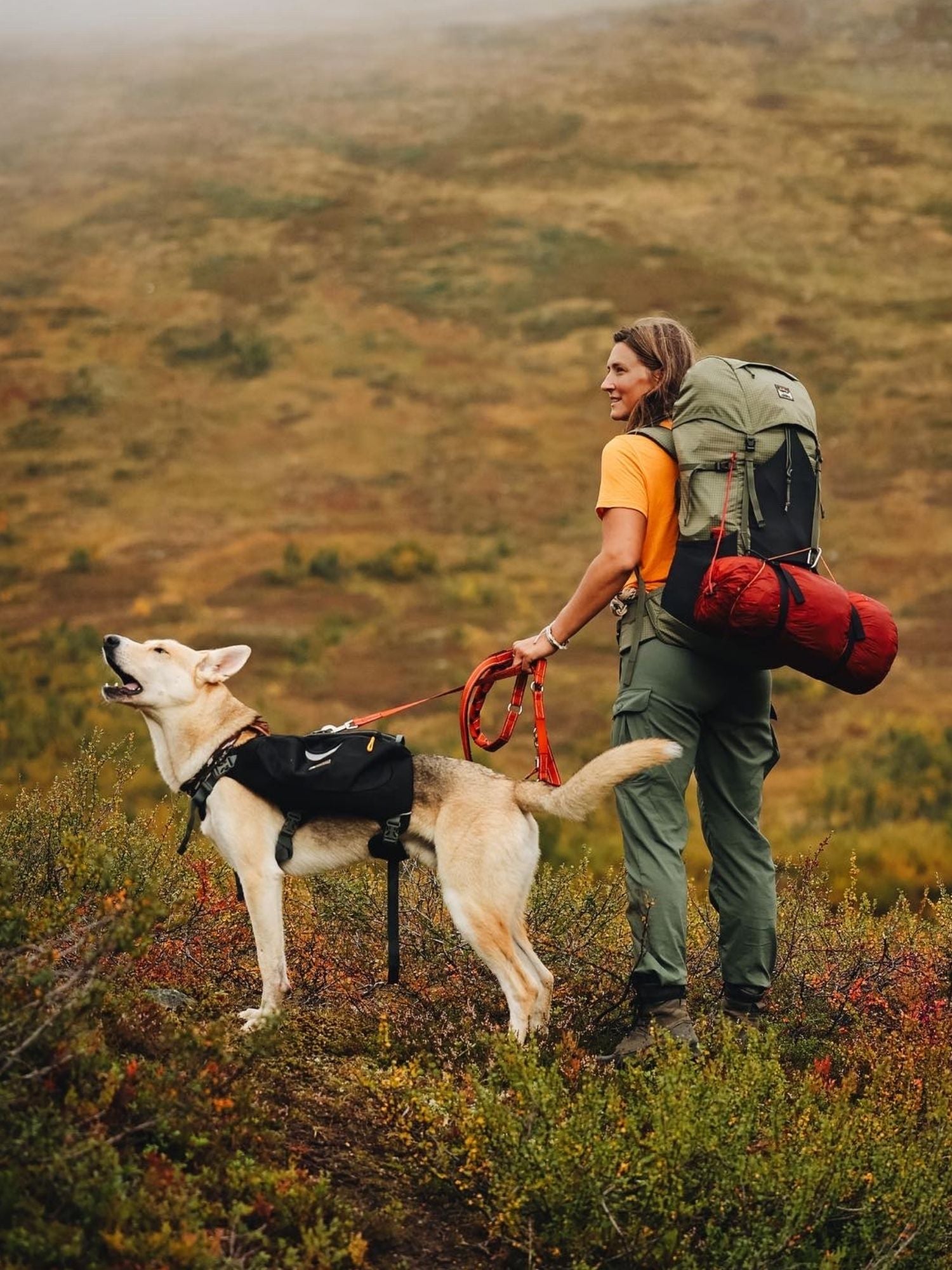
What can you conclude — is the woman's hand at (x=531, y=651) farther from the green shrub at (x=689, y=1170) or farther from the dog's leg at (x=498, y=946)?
the green shrub at (x=689, y=1170)

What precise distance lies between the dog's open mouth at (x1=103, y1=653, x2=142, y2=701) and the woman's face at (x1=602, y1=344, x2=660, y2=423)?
7.60ft

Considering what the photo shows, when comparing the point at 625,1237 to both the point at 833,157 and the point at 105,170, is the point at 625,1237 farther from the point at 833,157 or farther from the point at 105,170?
the point at 105,170

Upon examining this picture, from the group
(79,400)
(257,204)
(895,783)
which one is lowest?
(895,783)

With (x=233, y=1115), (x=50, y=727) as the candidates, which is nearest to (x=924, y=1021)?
(x=233, y=1115)

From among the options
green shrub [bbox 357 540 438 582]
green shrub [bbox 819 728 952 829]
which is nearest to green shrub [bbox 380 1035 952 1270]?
green shrub [bbox 819 728 952 829]

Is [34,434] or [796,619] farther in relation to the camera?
[34,434]

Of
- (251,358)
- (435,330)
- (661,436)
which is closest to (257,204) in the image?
(251,358)

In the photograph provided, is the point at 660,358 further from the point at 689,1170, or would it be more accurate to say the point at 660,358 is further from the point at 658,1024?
the point at 689,1170

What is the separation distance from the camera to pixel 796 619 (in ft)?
14.3

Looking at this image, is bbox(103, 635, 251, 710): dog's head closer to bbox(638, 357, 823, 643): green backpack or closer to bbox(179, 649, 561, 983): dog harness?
bbox(179, 649, 561, 983): dog harness

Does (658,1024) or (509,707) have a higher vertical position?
(509,707)

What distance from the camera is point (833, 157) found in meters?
47.4

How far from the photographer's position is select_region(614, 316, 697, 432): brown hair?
16.2 ft

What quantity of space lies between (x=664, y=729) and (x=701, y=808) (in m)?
0.60
